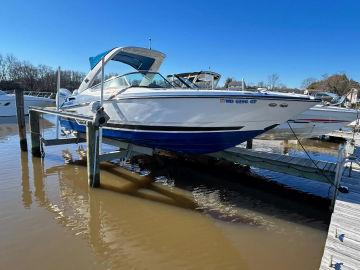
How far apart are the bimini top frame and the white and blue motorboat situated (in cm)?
4

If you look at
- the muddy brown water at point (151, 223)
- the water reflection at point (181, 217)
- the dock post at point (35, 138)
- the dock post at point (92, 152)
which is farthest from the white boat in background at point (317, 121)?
the dock post at point (35, 138)

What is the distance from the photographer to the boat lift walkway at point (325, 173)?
3.59m

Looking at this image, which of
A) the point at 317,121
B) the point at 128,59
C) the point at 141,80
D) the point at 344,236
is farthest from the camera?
the point at 317,121

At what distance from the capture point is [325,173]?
642 centimetres

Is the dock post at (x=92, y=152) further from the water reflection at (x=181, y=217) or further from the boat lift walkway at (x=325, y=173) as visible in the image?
the water reflection at (x=181, y=217)

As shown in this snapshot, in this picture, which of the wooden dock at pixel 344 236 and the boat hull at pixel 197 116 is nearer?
the wooden dock at pixel 344 236

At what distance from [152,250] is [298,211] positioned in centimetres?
325

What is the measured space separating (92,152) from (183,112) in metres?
2.18

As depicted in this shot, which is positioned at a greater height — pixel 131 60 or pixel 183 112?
pixel 131 60

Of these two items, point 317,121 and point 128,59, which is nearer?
point 128,59

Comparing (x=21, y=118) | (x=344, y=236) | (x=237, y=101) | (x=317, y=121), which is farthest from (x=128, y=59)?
(x=317, y=121)

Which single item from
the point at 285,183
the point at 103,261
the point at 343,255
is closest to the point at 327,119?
the point at 285,183

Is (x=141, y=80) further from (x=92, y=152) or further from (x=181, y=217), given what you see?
(x=181, y=217)

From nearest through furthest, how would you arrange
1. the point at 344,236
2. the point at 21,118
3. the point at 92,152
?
the point at 344,236, the point at 92,152, the point at 21,118
